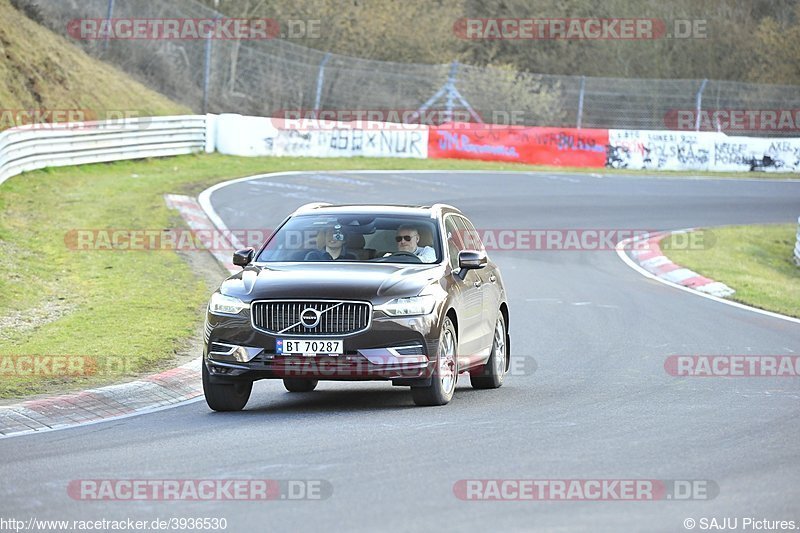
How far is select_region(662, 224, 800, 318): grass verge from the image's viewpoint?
1978 cm

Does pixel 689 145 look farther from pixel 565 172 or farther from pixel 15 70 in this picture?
pixel 15 70

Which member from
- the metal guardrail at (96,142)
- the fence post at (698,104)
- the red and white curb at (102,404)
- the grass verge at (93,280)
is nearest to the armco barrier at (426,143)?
the metal guardrail at (96,142)

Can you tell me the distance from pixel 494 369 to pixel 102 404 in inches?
139

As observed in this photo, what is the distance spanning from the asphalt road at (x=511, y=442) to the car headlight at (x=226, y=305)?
0.79 m

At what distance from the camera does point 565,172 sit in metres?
36.6

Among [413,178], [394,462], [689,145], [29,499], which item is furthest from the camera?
[689,145]

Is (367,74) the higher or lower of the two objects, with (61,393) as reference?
higher

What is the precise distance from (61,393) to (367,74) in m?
31.1

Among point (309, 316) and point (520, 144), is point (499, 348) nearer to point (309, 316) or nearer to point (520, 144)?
point (309, 316)

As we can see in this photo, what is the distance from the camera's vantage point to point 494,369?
11922 mm

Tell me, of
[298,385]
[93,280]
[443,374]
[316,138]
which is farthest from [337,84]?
[443,374]

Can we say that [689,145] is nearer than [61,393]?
No

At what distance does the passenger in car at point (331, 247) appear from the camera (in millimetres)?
10867

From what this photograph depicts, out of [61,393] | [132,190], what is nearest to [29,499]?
[61,393]
